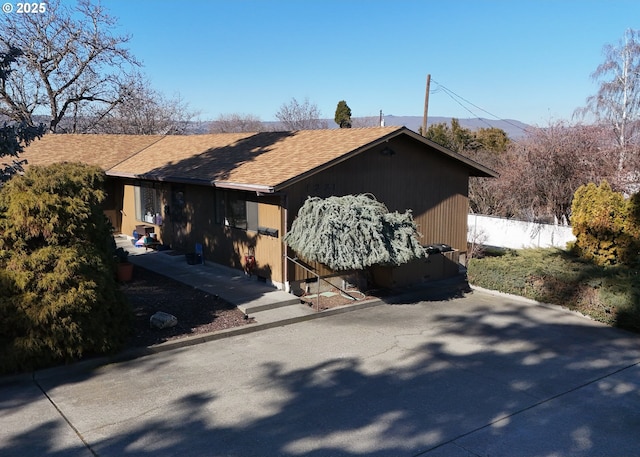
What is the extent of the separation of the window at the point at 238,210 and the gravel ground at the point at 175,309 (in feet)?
6.95

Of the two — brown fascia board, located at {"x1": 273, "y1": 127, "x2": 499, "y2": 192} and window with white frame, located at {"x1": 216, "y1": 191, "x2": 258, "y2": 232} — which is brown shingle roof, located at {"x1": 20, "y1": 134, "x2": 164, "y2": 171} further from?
brown fascia board, located at {"x1": 273, "y1": 127, "x2": 499, "y2": 192}

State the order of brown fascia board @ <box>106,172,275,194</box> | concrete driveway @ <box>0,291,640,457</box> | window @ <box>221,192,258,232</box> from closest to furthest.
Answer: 1. concrete driveway @ <box>0,291,640,457</box>
2. brown fascia board @ <box>106,172,275,194</box>
3. window @ <box>221,192,258,232</box>

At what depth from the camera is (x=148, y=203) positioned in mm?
18094

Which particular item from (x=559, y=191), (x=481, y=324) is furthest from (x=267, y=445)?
(x=559, y=191)

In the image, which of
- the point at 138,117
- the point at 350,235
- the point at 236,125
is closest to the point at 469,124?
the point at 236,125

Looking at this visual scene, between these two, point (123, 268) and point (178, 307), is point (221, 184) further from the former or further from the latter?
point (178, 307)

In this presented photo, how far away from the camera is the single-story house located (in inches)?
484

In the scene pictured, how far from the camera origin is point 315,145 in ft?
46.1

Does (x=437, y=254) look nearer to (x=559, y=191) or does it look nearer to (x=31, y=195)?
(x=559, y=191)

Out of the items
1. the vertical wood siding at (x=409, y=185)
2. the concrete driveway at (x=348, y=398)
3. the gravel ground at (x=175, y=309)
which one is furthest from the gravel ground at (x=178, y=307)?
the vertical wood siding at (x=409, y=185)

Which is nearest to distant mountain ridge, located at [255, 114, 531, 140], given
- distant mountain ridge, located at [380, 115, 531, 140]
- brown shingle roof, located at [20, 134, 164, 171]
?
distant mountain ridge, located at [380, 115, 531, 140]

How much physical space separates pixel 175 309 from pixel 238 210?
12.0 ft

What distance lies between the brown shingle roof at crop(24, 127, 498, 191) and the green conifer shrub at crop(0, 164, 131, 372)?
4.13 metres

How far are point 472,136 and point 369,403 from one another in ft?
117
